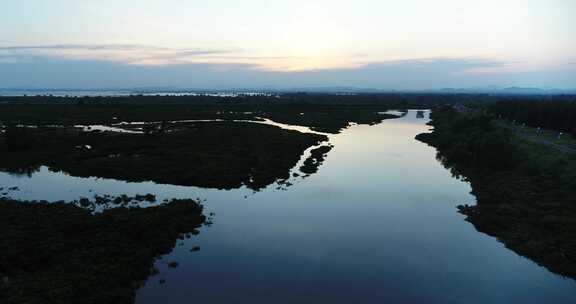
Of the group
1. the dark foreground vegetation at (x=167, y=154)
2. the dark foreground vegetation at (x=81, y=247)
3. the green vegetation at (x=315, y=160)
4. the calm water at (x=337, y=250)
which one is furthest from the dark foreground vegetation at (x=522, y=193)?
the dark foreground vegetation at (x=81, y=247)

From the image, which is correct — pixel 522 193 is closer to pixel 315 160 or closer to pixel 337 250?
pixel 337 250

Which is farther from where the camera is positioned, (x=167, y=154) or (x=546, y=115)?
(x=546, y=115)

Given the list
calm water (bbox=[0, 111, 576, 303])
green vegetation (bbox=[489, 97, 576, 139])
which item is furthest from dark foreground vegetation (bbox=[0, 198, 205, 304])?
green vegetation (bbox=[489, 97, 576, 139])

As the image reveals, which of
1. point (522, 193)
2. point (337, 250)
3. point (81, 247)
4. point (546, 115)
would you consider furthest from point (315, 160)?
point (546, 115)

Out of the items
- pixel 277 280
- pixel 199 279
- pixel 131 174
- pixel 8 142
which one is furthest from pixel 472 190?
pixel 8 142

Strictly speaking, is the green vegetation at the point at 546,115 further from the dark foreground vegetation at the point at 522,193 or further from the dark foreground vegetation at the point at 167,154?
the dark foreground vegetation at the point at 167,154

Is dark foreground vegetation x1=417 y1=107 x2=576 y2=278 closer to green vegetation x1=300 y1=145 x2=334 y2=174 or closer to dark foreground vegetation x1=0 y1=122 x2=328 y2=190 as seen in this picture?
green vegetation x1=300 y1=145 x2=334 y2=174
